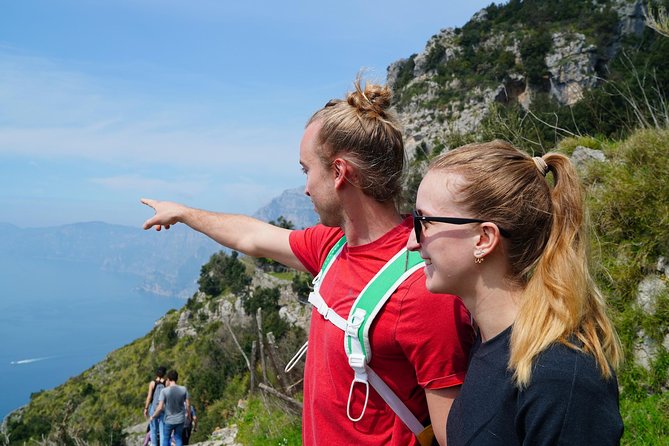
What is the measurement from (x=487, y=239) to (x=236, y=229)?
1510 mm

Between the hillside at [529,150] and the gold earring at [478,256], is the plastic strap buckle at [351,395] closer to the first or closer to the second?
the gold earring at [478,256]

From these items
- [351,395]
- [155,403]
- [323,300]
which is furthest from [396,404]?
[155,403]

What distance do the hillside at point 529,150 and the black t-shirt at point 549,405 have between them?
277cm

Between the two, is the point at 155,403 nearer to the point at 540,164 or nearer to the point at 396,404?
the point at 396,404

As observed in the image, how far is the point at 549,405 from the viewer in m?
1.14

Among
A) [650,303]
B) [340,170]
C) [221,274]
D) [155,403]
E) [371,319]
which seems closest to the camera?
[371,319]

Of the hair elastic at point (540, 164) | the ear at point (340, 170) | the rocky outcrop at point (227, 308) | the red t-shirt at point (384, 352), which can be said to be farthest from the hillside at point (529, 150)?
the hair elastic at point (540, 164)

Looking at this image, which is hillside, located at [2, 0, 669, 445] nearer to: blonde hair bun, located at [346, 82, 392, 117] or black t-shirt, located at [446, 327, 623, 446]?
blonde hair bun, located at [346, 82, 392, 117]

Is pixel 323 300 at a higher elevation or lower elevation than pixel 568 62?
lower

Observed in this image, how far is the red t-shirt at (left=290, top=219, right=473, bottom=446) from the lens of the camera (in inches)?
62.7

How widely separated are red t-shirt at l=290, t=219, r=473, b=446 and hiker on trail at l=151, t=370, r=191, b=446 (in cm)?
677

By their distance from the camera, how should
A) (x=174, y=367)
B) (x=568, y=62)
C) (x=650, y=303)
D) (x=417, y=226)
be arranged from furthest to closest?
(x=568, y=62) → (x=174, y=367) → (x=650, y=303) → (x=417, y=226)

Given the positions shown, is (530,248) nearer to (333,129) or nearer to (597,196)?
(333,129)

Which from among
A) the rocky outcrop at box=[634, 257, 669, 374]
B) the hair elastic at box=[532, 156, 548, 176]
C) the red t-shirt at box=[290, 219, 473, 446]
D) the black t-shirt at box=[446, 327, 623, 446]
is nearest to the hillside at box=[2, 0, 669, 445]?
the rocky outcrop at box=[634, 257, 669, 374]
